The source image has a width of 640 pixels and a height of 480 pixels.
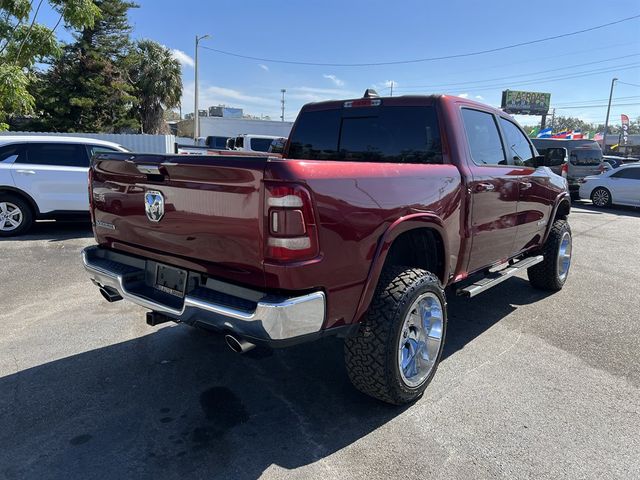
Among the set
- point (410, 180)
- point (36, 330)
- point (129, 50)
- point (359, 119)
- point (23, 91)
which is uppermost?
point (129, 50)

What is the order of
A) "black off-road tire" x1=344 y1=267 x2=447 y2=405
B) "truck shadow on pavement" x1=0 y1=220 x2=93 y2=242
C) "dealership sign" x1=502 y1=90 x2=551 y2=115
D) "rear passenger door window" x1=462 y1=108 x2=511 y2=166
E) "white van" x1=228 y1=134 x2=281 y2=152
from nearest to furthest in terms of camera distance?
"black off-road tire" x1=344 y1=267 x2=447 y2=405 < "rear passenger door window" x1=462 y1=108 x2=511 y2=166 < "truck shadow on pavement" x1=0 y1=220 x2=93 y2=242 < "white van" x1=228 y1=134 x2=281 y2=152 < "dealership sign" x1=502 y1=90 x2=551 y2=115

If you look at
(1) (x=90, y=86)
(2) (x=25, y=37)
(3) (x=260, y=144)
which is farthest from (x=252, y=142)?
(1) (x=90, y=86)

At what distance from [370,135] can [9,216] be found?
276 inches

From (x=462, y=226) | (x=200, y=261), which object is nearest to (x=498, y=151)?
(x=462, y=226)

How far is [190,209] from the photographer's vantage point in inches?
104

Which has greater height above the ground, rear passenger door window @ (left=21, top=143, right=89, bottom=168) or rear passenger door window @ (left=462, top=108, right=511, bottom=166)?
rear passenger door window @ (left=462, top=108, right=511, bottom=166)

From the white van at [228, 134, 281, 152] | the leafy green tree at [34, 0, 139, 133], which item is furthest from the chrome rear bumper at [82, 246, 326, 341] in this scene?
the leafy green tree at [34, 0, 139, 133]

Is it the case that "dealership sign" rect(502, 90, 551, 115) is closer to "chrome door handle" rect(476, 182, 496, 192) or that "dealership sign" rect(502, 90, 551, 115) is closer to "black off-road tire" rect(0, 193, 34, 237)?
"black off-road tire" rect(0, 193, 34, 237)

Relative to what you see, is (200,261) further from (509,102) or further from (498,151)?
(509,102)

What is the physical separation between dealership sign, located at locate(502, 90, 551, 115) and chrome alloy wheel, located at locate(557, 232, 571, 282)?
6298 cm

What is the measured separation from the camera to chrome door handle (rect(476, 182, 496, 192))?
12.0 feet

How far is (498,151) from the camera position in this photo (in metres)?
4.32

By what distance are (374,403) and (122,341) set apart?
7.53 feet

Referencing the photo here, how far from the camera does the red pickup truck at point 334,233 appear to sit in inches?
91.4
